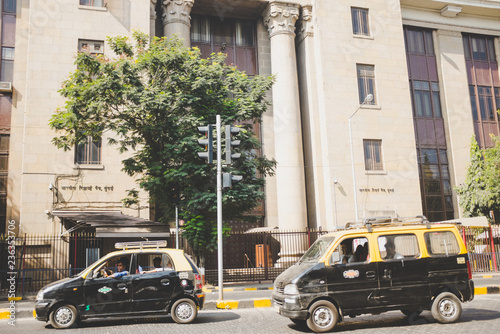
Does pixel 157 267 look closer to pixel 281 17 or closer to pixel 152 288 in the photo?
pixel 152 288

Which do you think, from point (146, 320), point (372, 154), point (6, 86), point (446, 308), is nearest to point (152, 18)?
Result: point (6, 86)

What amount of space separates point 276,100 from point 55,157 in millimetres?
13047

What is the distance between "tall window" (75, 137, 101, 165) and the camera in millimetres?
22641

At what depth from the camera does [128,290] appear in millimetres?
10125

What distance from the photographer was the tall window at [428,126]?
29.6 metres

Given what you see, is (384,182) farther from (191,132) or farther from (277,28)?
(191,132)

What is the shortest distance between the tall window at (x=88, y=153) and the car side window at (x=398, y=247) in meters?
17.2

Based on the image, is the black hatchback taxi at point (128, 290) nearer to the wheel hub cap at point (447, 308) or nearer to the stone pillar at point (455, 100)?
the wheel hub cap at point (447, 308)

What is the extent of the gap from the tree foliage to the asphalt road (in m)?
17.1

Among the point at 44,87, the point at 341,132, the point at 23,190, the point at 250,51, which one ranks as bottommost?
the point at 23,190

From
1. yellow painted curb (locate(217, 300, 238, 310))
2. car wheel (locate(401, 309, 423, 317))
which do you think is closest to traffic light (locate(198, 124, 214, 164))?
yellow painted curb (locate(217, 300, 238, 310))

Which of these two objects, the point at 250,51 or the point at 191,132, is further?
the point at 250,51

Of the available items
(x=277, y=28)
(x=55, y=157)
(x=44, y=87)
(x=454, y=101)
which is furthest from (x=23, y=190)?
(x=454, y=101)

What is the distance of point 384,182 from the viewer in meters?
26.9
